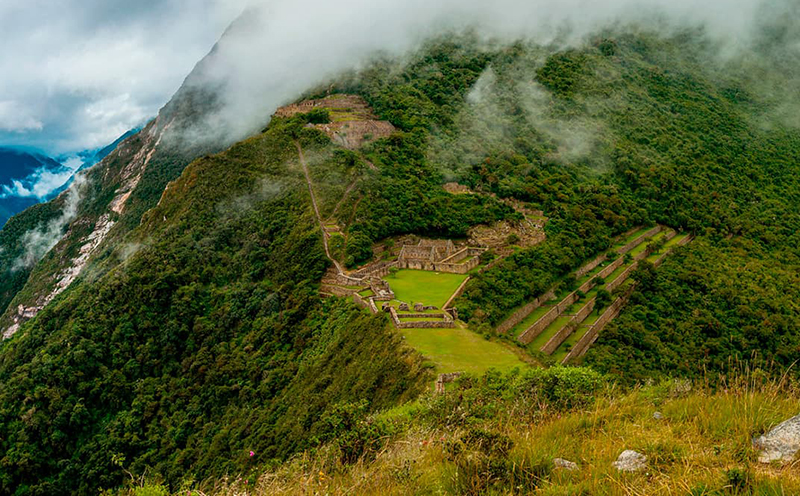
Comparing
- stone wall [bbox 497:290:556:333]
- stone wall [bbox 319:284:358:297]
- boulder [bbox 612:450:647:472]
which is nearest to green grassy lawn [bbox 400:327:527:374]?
stone wall [bbox 497:290:556:333]

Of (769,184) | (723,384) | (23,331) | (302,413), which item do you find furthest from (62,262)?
(769,184)

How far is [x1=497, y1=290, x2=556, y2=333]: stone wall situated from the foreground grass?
79.7 feet

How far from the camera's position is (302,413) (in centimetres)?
2516

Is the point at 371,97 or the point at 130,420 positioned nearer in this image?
the point at 130,420

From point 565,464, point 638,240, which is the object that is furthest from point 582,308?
point 565,464

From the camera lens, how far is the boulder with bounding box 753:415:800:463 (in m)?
4.63

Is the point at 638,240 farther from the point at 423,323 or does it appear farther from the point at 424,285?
the point at 423,323

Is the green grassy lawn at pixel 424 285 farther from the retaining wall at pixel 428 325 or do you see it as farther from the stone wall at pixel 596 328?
the stone wall at pixel 596 328

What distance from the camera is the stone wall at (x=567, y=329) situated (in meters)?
31.2

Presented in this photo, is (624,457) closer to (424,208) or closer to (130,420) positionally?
(130,420)

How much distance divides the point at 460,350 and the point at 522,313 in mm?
11817

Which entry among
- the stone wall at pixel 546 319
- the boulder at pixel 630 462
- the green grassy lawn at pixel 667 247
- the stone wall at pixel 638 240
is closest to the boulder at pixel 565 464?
the boulder at pixel 630 462

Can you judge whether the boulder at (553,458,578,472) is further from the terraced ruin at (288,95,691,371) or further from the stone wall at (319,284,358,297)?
the stone wall at (319,284,358,297)

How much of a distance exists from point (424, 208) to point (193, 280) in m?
22.0
